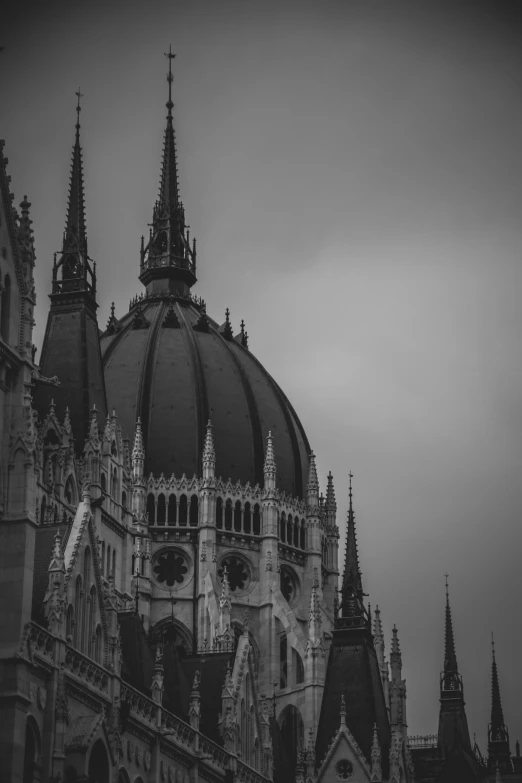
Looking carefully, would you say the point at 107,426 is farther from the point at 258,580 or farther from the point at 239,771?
the point at 258,580

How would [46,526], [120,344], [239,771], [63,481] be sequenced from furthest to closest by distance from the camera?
[120,344] < [63,481] < [239,771] < [46,526]

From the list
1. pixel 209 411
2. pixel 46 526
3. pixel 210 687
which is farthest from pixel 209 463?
pixel 46 526

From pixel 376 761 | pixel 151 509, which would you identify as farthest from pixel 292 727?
pixel 376 761

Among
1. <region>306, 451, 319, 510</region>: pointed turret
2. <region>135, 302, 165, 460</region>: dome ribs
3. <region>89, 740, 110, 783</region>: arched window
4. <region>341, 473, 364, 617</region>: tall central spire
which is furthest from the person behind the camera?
<region>306, 451, 319, 510</region>: pointed turret

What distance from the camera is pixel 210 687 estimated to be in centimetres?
7781

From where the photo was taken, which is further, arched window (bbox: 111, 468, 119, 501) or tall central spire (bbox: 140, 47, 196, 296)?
tall central spire (bbox: 140, 47, 196, 296)

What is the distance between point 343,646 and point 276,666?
13407 mm

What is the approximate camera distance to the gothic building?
5362 centimetres

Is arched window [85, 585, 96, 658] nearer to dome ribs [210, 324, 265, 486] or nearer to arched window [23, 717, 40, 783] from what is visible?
arched window [23, 717, 40, 783]

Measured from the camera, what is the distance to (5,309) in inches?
2090

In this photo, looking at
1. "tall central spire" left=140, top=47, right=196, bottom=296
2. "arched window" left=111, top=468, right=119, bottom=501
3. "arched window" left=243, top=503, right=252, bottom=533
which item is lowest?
"arched window" left=111, top=468, right=119, bottom=501

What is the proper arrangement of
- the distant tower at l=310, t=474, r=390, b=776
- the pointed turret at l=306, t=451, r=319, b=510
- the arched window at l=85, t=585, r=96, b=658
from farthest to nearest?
the pointed turret at l=306, t=451, r=319, b=510 < the distant tower at l=310, t=474, r=390, b=776 < the arched window at l=85, t=585, r=96, b=658

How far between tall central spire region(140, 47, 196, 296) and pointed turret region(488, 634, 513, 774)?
127 feet

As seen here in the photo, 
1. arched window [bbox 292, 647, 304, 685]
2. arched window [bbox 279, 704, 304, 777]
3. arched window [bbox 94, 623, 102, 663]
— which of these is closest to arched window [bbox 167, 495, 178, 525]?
arched window [bbox 292, 647, 304, 685]
